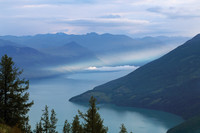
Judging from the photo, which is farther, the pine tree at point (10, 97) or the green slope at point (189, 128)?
the green slope at point (189, 128)

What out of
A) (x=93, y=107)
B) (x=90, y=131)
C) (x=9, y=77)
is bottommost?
(x=90, y=131)

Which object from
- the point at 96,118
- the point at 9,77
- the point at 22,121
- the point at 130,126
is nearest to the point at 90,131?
the point at 96,118

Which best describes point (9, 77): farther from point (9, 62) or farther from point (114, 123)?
point (114, 123)

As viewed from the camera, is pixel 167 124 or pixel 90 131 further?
pixel 167 124

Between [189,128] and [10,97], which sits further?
[189,128]

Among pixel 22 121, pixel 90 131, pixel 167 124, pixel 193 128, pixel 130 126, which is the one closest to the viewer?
pixel 22 121

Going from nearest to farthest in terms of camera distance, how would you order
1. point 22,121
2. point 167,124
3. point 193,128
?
point 22,121 → point 193,128 → point 167,124

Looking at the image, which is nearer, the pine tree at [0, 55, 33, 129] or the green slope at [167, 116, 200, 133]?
the pine tree at [0, 55, 33, 129]

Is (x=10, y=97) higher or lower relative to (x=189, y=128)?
lower

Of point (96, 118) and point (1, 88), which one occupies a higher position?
point (1, 88)

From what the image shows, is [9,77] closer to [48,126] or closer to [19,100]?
[19,100]
